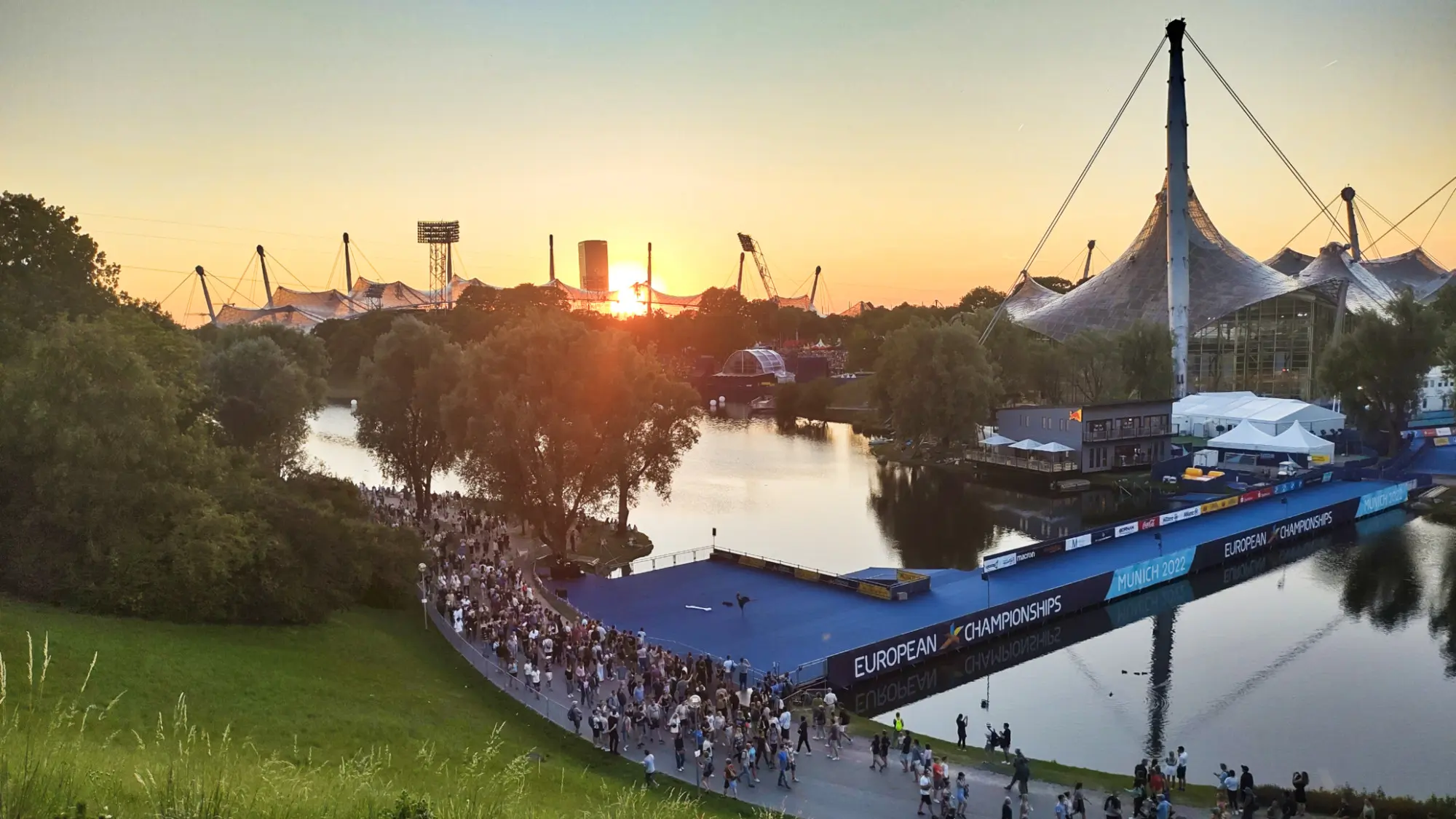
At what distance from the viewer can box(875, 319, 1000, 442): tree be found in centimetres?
5925

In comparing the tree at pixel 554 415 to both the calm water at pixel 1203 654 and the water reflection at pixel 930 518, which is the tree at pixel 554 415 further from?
the water reflection at pixel 930 518

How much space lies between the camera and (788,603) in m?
26.4

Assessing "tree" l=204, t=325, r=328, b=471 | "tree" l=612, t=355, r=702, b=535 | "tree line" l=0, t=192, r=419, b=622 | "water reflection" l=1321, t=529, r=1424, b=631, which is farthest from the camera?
"tree" l=204, t=325, r=328, b=471

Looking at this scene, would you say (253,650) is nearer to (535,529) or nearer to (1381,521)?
(535,529)

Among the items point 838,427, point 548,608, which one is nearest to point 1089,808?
point 548,608

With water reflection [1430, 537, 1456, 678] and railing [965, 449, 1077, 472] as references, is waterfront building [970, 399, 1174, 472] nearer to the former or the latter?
railing [965, 449, 1077, 472]

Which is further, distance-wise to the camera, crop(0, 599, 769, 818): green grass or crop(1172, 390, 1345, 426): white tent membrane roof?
crop(1172, 390, 1345, 426): white tent membrane roof

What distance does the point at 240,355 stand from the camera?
37750 mm

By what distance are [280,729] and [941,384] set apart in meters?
50.5

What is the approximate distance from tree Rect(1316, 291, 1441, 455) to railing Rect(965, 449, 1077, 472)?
61.7 feet

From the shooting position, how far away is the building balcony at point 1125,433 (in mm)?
52625

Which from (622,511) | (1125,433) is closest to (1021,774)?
(622,511)

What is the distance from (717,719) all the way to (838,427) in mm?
71227

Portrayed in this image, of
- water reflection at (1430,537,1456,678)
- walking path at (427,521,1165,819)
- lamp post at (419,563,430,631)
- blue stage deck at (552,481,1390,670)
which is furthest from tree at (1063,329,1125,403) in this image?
walking path at (427,521,1165,819)
